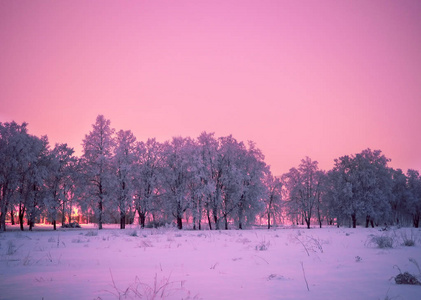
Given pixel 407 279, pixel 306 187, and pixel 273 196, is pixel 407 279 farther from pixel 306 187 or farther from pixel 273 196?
pixel 306 187

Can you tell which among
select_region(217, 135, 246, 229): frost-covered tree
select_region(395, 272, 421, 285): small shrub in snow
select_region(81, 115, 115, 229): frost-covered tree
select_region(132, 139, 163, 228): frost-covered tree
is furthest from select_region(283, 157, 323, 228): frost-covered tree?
select_region(395, 272, 421, 285): small shrub in snow

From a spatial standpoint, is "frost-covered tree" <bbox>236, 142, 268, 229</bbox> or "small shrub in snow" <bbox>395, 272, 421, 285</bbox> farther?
"frost-covered tree" <bbox>236, 142, 268, 229</bbox>

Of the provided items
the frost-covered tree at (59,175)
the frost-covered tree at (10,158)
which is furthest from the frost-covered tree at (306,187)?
the frost-covered tree at (10,158)

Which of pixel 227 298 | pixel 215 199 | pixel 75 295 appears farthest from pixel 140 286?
pixel 215 199

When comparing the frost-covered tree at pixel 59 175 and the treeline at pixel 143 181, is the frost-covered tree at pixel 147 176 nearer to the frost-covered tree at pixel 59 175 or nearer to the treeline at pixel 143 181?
the treeline at pixel 143 181

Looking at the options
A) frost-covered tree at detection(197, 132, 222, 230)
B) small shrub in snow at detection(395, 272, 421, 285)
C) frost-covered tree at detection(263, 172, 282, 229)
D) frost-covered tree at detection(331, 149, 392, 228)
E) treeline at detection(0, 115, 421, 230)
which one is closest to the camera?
small shrub in snow at detection(395, 272, 421, 285)

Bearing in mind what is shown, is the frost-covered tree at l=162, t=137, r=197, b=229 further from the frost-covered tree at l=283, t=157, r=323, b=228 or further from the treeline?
the frost-covered tree at l=283, t=157, r=323, b=228

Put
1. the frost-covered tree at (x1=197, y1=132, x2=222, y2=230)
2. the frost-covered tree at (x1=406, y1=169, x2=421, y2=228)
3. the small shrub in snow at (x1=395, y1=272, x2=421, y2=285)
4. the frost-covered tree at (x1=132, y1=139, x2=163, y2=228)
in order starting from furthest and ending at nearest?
the frost-covered tree at (x1=406, y1=169, x2=421, y2=228) → the frost-covered tree at (x1=132, y1=139, x2=163, y2=228) → the frost-covered tree at (x1=197, y1=132, x2=222, y2=230) → the small shrub in snow at (x1=395, y1=272, x2=421, y2=285)

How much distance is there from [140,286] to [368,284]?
3669 mm

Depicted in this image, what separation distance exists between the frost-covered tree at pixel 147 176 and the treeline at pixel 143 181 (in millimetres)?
140

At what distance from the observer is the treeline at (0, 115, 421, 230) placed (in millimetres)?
33312

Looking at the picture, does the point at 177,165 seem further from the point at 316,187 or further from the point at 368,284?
the point at 368,284

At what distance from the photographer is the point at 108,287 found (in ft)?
13.4

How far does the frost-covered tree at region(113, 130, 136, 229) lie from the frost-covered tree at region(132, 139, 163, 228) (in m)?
1.14
